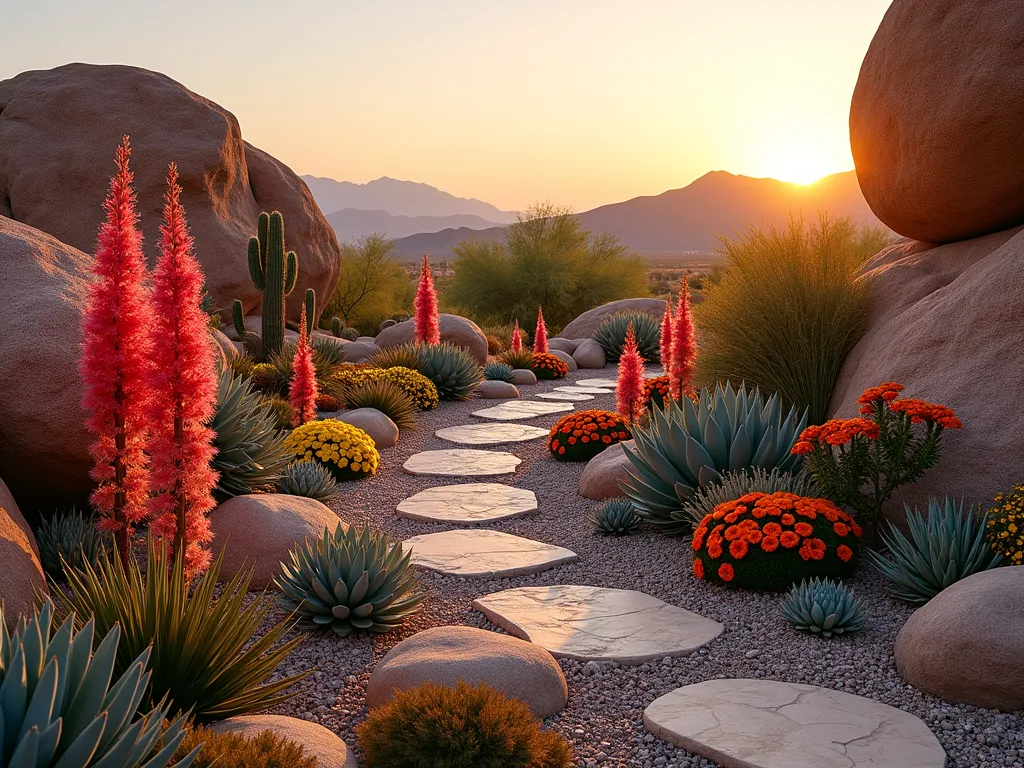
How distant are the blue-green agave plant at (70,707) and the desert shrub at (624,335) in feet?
54.9

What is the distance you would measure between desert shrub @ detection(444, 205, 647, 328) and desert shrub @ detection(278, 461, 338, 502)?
21.4 meters

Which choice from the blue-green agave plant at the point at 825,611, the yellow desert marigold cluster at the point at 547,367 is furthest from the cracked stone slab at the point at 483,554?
the yellow desert marigold cluster at the point at 547,367

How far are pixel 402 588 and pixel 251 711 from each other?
55.8 inches

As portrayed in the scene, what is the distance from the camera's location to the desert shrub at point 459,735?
3.27 m

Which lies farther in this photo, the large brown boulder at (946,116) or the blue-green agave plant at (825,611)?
the large brown boulder at (946,116)

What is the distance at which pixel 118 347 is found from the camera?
433cm

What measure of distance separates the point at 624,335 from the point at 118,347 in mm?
16274

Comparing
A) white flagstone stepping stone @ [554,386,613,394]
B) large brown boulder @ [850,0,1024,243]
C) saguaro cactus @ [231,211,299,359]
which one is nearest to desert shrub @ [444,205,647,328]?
white flagstone stepping stone @ [554,386,613,394]

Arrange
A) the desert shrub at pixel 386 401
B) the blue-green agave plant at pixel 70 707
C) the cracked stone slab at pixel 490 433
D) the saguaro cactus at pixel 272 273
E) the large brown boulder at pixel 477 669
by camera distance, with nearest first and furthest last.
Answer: the blue-green agave plant at pixel 70 707 → the large brown boulder at pixel 477 669 → the cracked stone slab at pixel 490 433 → the desert shrub at pixel 386 401 → the saguaro cactus at pixel 272 273

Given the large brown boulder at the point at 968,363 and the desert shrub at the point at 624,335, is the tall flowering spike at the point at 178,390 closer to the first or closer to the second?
the large brown boulder at the point at 968,363

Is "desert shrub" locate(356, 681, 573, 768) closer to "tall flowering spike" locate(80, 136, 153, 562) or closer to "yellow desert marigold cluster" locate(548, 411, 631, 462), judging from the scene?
"tall flowering spike" locate(80, 136, 153, 562)

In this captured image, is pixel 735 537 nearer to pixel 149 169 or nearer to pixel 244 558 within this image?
pixel 244 558

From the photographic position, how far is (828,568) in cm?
552

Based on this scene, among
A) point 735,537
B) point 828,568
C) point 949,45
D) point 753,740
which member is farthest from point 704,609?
point 949,45
